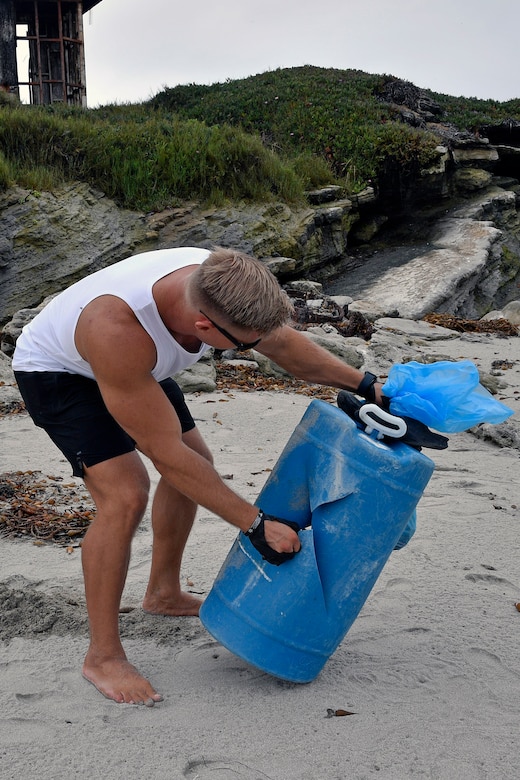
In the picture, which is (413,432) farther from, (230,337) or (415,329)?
(415,329)

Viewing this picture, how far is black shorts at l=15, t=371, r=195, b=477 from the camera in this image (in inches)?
94.4

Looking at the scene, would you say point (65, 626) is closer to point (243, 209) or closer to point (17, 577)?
point (17, 577)

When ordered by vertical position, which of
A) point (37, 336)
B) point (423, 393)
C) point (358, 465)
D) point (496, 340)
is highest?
point (37, 336)

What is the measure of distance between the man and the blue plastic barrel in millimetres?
110

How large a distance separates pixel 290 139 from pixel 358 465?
14629mm

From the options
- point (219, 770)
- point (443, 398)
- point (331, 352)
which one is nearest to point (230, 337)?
point (443, 398)

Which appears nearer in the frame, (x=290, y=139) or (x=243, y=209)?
(x=243, y=209)

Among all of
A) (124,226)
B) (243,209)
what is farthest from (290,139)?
(124,226)

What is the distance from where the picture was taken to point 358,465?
2.29 meters

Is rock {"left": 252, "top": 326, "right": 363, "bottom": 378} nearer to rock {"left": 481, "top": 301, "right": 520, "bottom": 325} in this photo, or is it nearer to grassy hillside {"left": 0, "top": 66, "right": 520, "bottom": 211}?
rock {"left": 481, "top": 301, "right": 520, "bottom": 325}

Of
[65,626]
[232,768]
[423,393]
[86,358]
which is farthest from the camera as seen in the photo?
[65,626]

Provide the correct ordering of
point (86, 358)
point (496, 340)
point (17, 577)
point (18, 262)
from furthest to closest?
point (18, 262)
point (496, 340)
point (17, 577)
point (86, 358)

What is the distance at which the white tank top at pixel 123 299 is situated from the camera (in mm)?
2248

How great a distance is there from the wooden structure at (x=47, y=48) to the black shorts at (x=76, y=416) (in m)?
16.9
